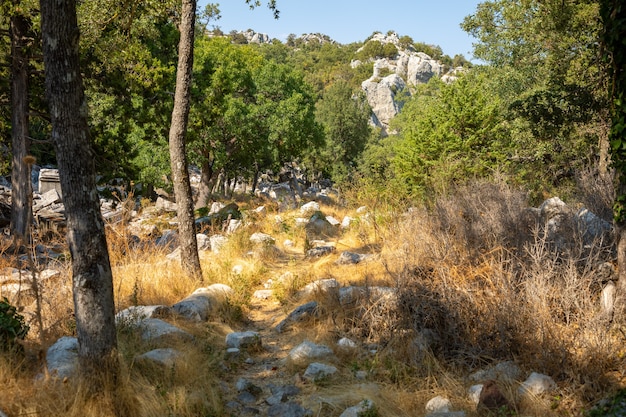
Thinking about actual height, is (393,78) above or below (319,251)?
above

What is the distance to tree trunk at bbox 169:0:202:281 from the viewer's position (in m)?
7.50

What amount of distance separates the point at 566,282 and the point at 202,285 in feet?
17.4

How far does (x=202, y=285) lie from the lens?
7.70 meters

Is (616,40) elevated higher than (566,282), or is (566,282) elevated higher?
(616,40)

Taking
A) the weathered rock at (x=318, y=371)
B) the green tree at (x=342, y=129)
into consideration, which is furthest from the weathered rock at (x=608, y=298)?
the green tree at (x=342, y=129)

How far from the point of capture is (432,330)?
503 centimetres

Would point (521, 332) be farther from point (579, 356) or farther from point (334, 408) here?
point (334, 408)

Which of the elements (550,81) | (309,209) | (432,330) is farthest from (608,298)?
(309,209)

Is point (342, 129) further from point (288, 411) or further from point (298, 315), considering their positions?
point (288, 411)

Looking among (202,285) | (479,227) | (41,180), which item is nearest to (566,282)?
(479,227)

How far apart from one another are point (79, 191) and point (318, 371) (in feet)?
9.04

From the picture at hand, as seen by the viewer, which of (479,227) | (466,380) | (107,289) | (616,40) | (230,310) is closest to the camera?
(107,289)

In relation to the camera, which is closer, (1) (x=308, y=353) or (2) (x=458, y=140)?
(1) (x=308, y=353)

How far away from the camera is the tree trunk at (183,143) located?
750 centimetres
